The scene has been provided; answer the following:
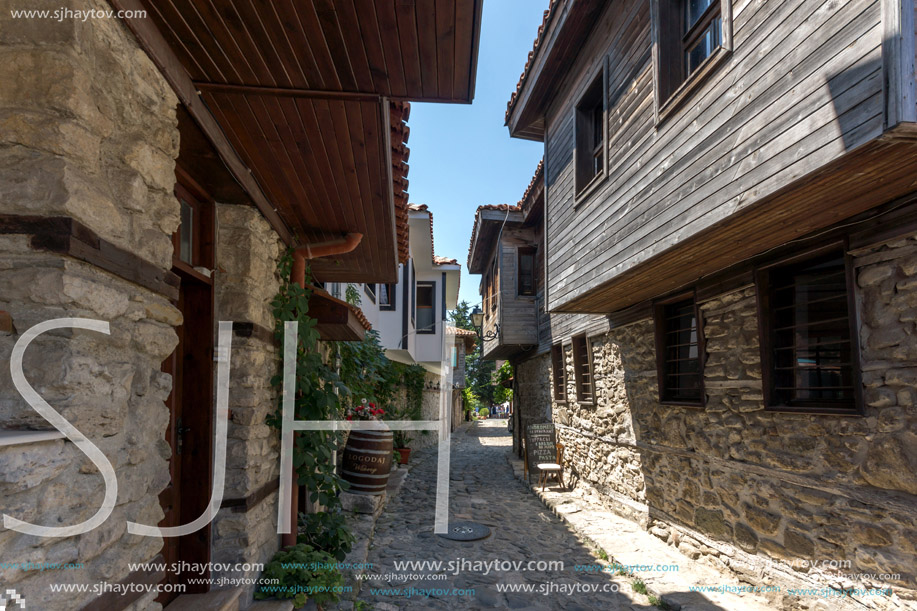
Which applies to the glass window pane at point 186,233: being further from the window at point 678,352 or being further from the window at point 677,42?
the window at point 678,352

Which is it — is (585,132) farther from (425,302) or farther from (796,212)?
(425,302)

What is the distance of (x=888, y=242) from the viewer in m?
3.21

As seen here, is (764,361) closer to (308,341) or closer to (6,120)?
(308,341)

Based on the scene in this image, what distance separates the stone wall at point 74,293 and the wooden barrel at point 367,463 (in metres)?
4.46

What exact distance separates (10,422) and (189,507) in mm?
1764

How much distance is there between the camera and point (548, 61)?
22.8ft

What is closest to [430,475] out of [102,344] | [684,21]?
[684,21]

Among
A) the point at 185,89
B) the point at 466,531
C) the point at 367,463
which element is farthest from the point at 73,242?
the point at 466,531

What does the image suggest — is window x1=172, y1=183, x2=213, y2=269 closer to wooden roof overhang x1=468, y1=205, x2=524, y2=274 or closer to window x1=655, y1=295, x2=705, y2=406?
window x1=655, y1=295, x2=705, y2=406

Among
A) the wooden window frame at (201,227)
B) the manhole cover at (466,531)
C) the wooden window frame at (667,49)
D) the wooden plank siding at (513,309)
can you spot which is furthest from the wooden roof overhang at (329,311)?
the wooden plank siding at (513,309)

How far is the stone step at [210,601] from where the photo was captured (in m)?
2.70

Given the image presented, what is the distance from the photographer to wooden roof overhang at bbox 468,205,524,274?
11.6 m

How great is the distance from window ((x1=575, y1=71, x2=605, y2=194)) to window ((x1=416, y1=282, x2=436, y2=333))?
916 cm

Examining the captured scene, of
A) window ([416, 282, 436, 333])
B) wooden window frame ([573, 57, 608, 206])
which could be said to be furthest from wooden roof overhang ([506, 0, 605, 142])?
window ([416, 282, 436, 333])
